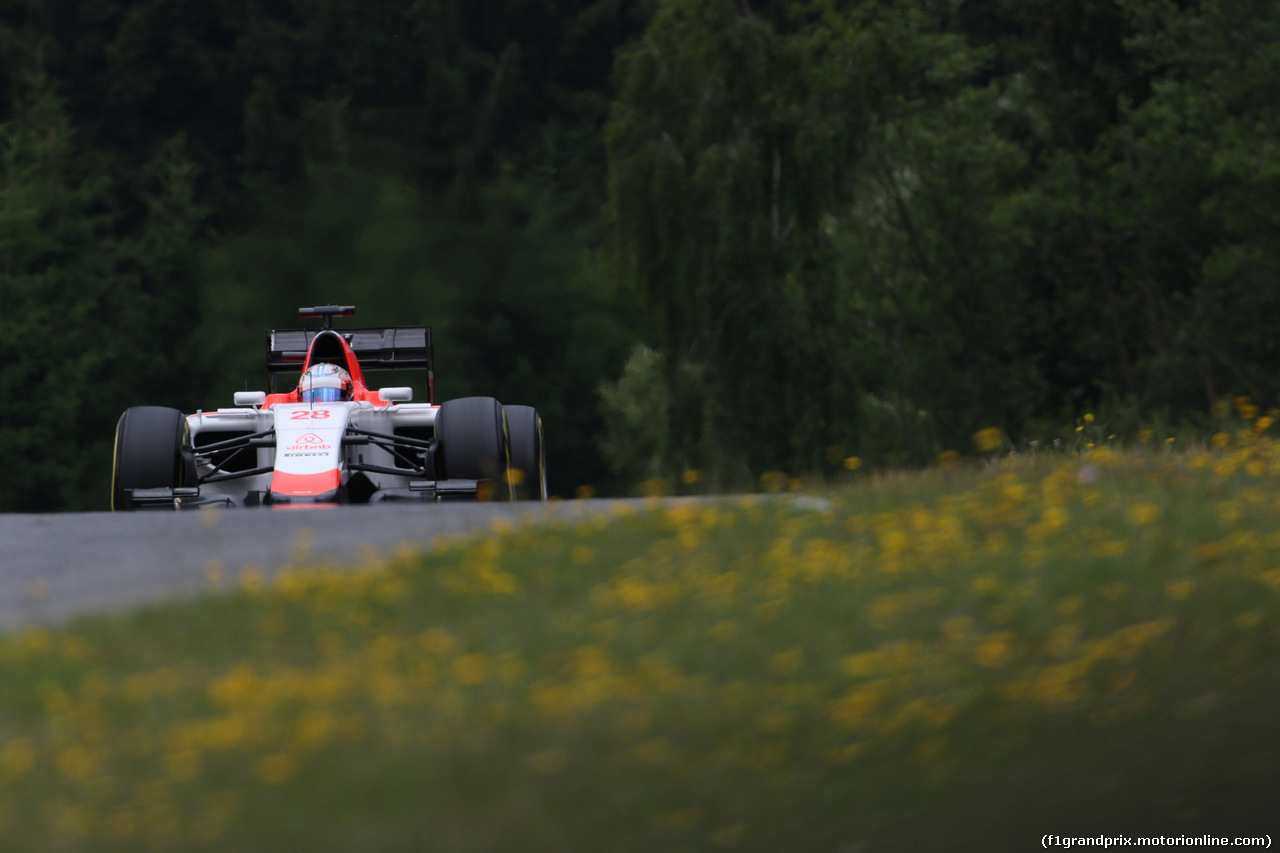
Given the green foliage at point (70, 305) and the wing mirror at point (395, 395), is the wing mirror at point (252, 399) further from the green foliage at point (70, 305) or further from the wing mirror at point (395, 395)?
the green foliage at point (70, 305)

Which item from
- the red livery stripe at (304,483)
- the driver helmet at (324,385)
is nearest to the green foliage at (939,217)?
the driver helmet at (324,385)

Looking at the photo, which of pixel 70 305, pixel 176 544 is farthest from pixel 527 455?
pixel 70 305

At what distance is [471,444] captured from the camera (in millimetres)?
11727

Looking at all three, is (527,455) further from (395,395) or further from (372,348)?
(372,348)

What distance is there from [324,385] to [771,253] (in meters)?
15.5

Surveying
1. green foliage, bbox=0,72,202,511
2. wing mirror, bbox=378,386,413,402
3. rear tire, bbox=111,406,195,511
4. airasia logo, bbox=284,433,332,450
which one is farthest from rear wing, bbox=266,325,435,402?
green foliage, bbox=0,72,202,511

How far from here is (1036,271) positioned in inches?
1297

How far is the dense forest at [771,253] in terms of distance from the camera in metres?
27.6

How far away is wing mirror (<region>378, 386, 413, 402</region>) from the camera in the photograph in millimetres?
13570

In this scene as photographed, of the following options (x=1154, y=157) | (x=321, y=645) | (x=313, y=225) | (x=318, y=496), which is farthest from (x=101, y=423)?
(x=321, y=645)

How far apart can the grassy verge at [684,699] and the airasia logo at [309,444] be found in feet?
16.7

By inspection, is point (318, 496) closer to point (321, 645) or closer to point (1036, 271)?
point (321, 645)

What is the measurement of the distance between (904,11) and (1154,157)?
4.60 metres

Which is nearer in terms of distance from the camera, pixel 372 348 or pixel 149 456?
→ pixel 149 456
